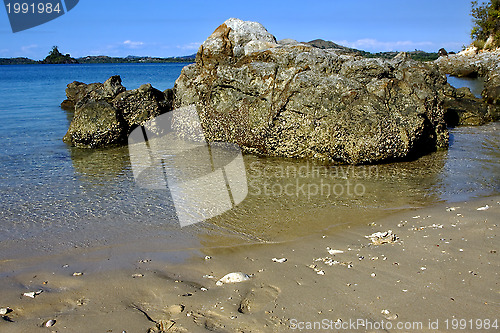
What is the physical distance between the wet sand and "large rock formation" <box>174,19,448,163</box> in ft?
11.4

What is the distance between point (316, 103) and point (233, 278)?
5.52 m

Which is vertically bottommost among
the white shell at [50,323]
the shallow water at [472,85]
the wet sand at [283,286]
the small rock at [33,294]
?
the wet sand at [283,286]

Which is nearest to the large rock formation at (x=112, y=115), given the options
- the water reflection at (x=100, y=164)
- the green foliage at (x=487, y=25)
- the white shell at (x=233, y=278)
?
the water reflection at (x=100, y=164)

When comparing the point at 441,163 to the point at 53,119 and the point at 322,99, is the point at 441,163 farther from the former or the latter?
the point at 53,119

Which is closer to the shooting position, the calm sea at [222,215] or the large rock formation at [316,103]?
the calm sea at [222,215]

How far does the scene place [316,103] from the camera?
8.70 m

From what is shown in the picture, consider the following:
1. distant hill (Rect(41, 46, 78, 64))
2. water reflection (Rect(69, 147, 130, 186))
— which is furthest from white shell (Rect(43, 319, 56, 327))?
distant hill (Rect(41, 46, 78, 64))

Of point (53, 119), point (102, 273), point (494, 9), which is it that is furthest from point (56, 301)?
point (494, 9)

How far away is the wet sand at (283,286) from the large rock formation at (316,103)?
347cm

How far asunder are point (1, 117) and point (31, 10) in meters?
12.2

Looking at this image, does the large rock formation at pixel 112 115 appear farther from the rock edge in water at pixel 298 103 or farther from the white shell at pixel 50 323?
the white shell at pixel 50 323

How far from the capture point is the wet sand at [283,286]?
3.22 metres

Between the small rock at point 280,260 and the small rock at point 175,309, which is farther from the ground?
the small rock at point 175,309

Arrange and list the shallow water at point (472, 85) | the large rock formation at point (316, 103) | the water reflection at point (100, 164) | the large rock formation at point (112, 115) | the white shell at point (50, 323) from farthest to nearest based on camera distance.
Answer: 1. the shallow water at point (472, 85)
2. the large rock formation at point (112, 115)
3. the large rock formation at point (316, 103)
4. the water reflection at point (100, 164)
5. the white shell at point (50, 323)
